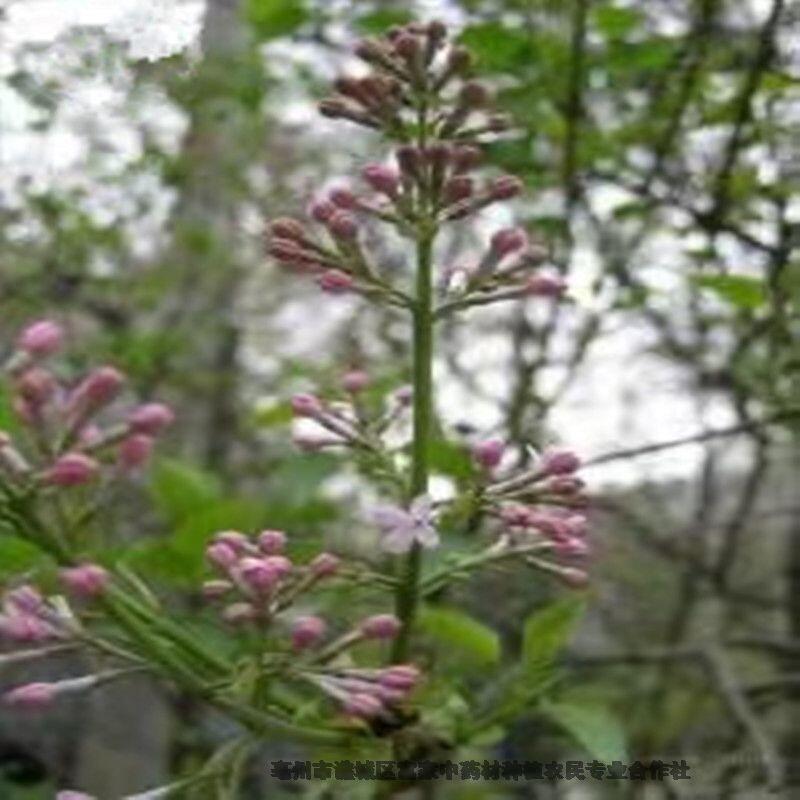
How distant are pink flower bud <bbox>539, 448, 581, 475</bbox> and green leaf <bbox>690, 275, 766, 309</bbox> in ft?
2.38

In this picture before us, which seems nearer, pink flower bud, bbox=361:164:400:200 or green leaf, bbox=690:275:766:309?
pink flower bud, bbox=361:164:400:200

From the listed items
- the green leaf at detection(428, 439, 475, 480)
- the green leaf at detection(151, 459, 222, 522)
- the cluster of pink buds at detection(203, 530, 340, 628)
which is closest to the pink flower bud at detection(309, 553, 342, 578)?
the cluster of pink buds at detection(203, 530, 340, 628)

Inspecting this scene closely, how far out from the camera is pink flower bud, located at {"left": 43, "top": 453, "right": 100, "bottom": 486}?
1241 millimetres

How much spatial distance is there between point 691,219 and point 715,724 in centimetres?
278

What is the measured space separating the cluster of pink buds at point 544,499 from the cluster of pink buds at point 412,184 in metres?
0.15

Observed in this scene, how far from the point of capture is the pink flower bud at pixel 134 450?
132 cm

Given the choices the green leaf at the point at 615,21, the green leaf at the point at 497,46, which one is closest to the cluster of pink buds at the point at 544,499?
the green leaf at the point at 497,46

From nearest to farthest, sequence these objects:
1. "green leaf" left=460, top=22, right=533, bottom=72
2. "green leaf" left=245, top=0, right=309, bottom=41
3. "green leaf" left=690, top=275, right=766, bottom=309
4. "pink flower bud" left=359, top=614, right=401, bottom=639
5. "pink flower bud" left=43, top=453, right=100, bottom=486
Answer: "pink flower bud" left=43, top=453, right=100, bottom=486
"pink flower bud" left=359, top=614, right=401, bottom=639
"green leaf" left=690, top=275, right=766, bottom=309
"green leaf" left=460, top=22, right=533, bottom=72
"green leaf" left=245, top=0, right=309, bottom=41

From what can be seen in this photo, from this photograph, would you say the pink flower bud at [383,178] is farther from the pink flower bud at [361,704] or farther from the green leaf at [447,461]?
the green leaf at [447,461]

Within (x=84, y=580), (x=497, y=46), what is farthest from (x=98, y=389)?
(x=497, y=46)

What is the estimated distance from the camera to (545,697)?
1.93 meters

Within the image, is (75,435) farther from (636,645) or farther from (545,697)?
(636,645)

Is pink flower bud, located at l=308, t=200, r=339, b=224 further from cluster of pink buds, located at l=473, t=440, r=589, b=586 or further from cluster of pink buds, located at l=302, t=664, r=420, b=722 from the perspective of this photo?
cluster of pink buds, located at l=302, t=664, r=420, b=722

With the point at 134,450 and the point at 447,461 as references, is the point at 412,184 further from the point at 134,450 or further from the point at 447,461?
the point at 447,461
